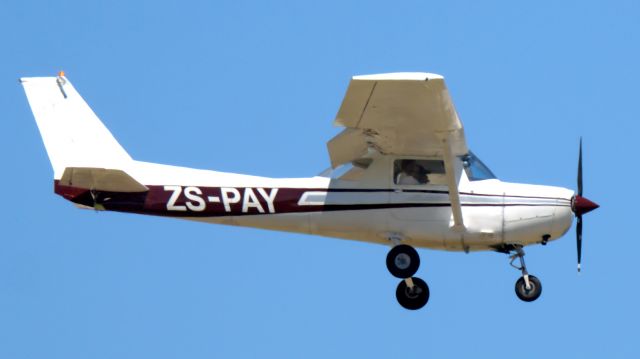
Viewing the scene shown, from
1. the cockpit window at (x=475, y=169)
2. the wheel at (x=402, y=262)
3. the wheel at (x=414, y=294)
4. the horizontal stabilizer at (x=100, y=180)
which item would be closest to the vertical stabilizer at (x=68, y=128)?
the horizontal stabilizer at (x=100, y=180)

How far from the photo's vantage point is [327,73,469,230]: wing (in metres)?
15.3

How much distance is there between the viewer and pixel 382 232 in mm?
17547

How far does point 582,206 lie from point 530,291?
136cm

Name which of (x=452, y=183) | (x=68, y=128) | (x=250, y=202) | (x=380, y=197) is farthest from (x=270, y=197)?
(x=68, y=128)

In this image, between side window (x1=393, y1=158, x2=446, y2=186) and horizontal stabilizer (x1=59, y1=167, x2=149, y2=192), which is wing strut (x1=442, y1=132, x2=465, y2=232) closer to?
side window (x1=393, y1=158, x2=446, y2=186)

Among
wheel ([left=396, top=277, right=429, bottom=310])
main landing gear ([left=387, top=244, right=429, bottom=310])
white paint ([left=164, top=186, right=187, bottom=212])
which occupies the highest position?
white paint ([left=164, top=186, right=187, bottom=212])

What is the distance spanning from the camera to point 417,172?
1748 centimetres

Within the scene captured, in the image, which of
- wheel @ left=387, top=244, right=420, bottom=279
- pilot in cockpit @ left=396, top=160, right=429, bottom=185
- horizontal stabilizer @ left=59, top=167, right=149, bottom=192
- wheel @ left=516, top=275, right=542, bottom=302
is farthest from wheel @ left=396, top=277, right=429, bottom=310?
horizontal stabilizer @ left=59, top=167, right=149, bottom=192

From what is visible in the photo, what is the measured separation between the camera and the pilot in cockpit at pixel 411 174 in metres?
17.5

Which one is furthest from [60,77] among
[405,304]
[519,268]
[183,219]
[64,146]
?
[519,268]

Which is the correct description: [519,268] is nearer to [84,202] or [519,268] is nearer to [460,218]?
[460,218]

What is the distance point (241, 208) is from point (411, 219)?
7.92 ft

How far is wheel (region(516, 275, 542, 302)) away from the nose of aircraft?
1093mm

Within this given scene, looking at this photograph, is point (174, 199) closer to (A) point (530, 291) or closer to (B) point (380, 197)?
(B) point (380, 197)
